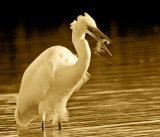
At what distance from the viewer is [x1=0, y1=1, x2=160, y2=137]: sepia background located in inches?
362

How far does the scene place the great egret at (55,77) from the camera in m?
8.80

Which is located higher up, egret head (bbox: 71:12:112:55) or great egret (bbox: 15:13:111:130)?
egret head (bbox: 71:12:112:55)

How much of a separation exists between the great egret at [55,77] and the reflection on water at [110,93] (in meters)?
0.26

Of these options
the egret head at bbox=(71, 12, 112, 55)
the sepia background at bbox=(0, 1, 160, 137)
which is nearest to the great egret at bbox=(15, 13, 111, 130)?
the egret head at bbox=(71, 12, 112, 55)

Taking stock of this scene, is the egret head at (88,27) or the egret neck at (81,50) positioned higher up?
the egret head at (88,27)

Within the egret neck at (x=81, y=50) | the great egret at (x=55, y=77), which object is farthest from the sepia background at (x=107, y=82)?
the egret neck at (x=81, y=50)

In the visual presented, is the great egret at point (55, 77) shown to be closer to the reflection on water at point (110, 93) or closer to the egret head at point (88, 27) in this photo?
the egret head at point (88, 27)

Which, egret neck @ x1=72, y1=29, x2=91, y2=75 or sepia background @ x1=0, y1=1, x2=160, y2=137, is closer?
egret neck @ x1=72, y1=29, x2=91, y2=75

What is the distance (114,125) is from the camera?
9.12 metres

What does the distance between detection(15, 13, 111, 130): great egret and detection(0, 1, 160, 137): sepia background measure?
0.84ft

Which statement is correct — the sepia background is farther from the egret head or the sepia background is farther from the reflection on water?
the egret head

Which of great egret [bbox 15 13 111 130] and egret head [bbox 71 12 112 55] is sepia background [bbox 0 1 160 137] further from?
egret head [bbox 71 12 112 55]

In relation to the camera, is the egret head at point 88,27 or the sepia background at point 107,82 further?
the sepia background at point 107,82

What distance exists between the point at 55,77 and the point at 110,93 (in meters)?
2.63
